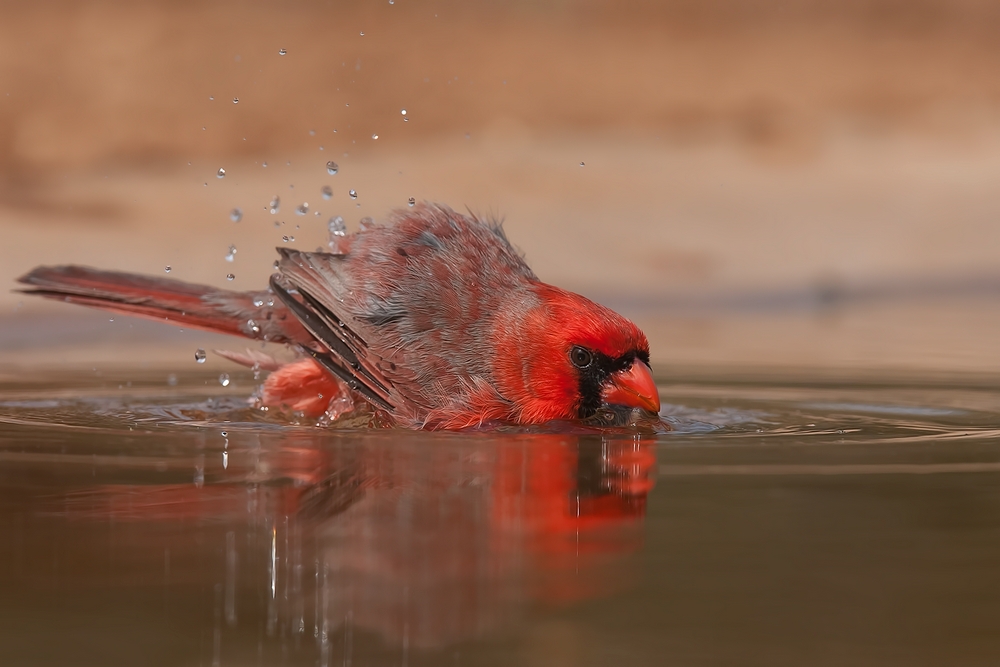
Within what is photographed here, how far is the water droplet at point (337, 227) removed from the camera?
5.61 m

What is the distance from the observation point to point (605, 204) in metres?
11.9

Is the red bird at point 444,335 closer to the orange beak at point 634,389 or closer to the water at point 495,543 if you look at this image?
the orange beak at point 634,389

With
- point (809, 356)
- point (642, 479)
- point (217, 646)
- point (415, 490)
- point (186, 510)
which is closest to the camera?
point (217, 646)

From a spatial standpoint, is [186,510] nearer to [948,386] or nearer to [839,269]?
[948,386]

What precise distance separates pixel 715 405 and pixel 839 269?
631 cm

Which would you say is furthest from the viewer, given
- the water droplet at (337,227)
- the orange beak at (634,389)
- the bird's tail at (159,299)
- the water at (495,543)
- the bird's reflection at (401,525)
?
the water droplet at (337,227)

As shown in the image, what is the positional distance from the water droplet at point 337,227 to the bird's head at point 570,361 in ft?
3.00

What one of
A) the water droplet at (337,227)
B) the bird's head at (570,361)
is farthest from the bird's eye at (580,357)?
the water droplet at (337,227)

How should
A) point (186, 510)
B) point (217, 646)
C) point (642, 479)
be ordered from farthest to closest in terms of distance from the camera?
point (642, 479) → point (186, 510) → point (217, 646)

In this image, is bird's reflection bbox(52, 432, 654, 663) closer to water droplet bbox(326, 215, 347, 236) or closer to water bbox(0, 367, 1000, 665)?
water bbox(0, 367, 1000, 665)

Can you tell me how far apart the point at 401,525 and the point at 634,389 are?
1.73 metres

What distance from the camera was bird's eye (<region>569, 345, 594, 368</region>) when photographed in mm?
4914

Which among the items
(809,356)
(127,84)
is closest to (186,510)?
(809,356)

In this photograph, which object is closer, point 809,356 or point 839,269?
point 809,356
